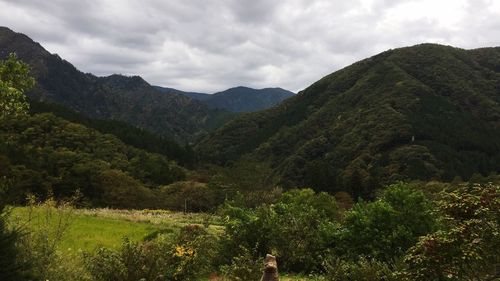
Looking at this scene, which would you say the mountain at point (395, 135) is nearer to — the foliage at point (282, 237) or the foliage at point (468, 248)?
the foliage at point (282, 237)

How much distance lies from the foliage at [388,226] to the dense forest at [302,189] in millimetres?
54

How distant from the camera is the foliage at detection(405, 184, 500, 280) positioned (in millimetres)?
9758

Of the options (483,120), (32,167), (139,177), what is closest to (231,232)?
(32,167)

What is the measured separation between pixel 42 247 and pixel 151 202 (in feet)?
179

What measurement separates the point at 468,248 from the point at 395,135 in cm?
13614

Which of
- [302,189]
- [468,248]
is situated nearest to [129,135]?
[302,189]

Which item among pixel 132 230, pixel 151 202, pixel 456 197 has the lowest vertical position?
pixel 151 202

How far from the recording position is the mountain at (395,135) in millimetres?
116875

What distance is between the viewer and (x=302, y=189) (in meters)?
58.4

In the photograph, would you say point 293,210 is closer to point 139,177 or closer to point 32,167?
point 32,167

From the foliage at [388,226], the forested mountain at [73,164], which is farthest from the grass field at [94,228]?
the forested mountain at [73,164]

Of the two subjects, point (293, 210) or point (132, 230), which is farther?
point (132, 230)

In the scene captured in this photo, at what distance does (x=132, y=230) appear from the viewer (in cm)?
2906

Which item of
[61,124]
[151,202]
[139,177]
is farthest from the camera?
[61,124]
